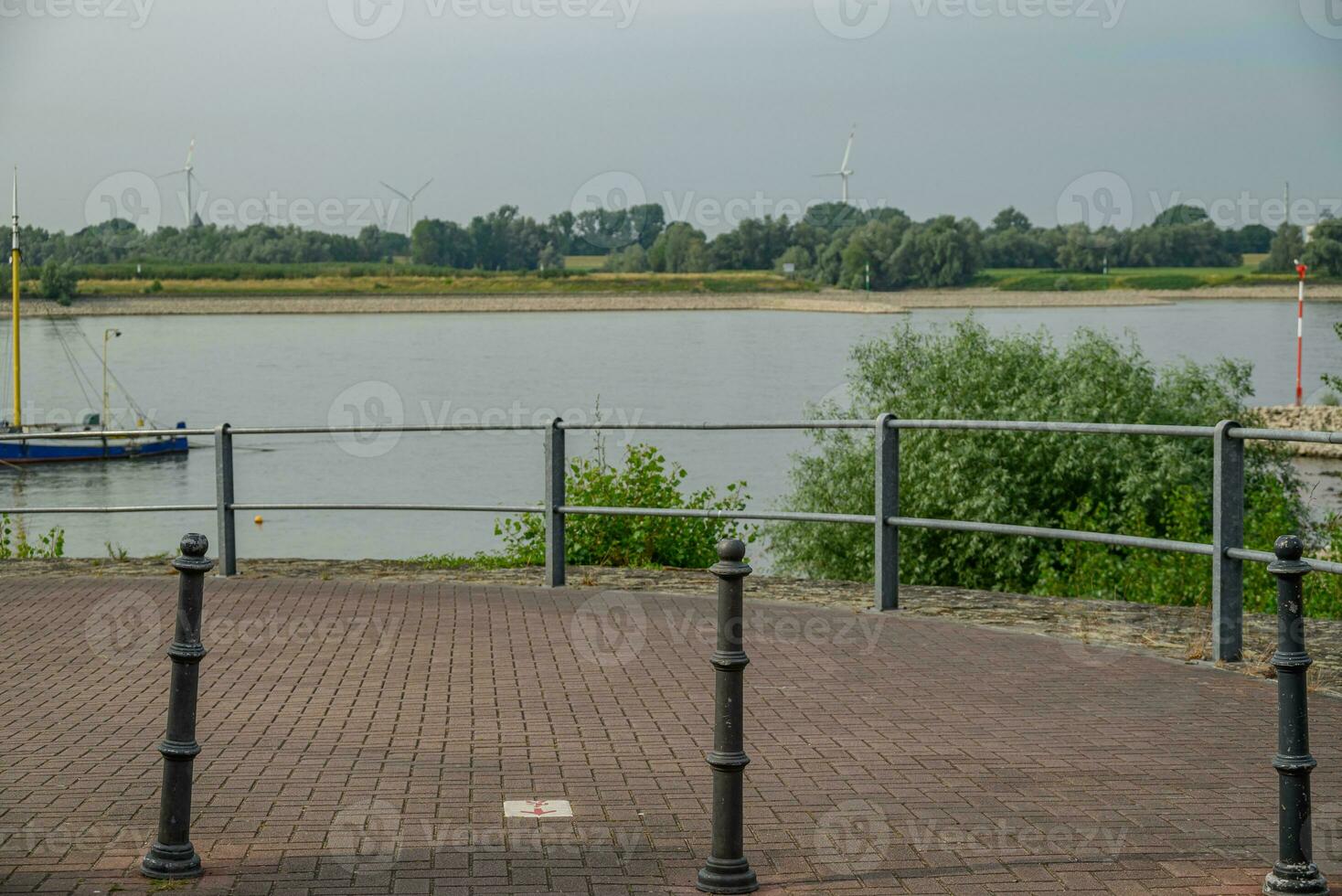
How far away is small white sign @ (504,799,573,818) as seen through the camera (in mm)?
5109

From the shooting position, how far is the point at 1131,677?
290 inches

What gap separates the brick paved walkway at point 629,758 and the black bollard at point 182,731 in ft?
0.38

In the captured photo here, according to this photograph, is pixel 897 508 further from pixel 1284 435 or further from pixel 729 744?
pixel 729 744

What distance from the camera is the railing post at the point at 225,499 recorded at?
35.4 feet

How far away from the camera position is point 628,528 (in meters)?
13.1

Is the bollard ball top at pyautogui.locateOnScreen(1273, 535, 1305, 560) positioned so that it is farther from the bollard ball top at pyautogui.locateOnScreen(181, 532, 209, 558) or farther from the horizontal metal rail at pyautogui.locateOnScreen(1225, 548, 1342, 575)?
the bollard ball top at pyautogui.locateOnScreen(181, 532, 209, 558)

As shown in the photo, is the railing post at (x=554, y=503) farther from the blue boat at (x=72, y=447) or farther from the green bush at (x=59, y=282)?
the green bush at (x=59, y=282)

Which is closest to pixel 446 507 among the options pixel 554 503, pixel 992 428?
pixel 554 503

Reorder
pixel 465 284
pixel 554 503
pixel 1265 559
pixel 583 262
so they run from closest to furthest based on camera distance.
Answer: pixel 1265 559
pixel 554 503
pixel 465 284
pixel 583 262

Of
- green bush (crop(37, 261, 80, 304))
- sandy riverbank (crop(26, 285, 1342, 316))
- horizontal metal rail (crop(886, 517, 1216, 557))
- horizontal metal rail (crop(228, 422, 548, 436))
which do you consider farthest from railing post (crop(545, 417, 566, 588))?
green bush (crop(37, 261, 80, 304))

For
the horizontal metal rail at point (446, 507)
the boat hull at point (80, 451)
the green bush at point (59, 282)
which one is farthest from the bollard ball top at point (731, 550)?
the green bush at point (59, 282)

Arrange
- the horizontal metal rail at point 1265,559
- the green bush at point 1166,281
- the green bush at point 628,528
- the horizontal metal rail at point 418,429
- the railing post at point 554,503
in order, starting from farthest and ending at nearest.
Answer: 1. the green bush at point 1166,281
2. the green bush at point 628,528
3. the railing post at point 554,503
4. the horizontal metal rail at point 418,429
5. the horizontal metal rail at point 1265,559

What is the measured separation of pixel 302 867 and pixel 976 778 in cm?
240

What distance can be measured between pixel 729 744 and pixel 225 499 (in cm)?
734
